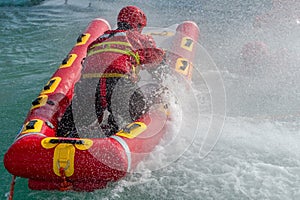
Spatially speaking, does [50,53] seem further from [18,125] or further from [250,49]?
[250,49]

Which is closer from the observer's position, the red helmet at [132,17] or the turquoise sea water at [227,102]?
the turquoise sea water at [227,102]

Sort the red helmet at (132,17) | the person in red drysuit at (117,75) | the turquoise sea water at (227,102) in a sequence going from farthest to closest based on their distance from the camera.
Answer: the red helmet at (132,17), the person in red drysuit at (117,75), the turquoise sea water at (227,102)

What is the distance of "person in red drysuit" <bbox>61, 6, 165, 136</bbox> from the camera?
3609 mm

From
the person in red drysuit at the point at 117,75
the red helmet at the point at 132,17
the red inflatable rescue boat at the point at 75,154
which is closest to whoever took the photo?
the red inflatable rescue boat at the point at 75,154

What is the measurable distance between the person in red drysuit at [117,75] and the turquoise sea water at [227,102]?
1.94ft

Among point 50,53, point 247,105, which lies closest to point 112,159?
point 247,105

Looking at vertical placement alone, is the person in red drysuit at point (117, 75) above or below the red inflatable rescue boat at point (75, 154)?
above

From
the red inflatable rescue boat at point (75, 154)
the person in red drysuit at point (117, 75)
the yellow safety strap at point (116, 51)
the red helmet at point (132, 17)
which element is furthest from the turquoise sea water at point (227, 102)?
Result: the red helmet at point (132, 17)

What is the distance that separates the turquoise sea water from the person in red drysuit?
0.59 metres

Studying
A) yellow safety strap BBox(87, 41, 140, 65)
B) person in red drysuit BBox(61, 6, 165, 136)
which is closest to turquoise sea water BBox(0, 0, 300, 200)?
person in red drysuit BBox(61, 6, 165, 136)

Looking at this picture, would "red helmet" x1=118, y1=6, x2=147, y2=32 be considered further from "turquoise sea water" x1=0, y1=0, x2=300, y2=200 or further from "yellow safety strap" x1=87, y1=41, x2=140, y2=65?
"turquoise sea water" x1=0, y1=0, x2=300, y2=200

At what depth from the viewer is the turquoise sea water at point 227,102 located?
3.37 meters

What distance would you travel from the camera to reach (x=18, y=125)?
440 centimetres

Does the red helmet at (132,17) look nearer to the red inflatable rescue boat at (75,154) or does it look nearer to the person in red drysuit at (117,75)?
the person in red drysuit at (117,75)
